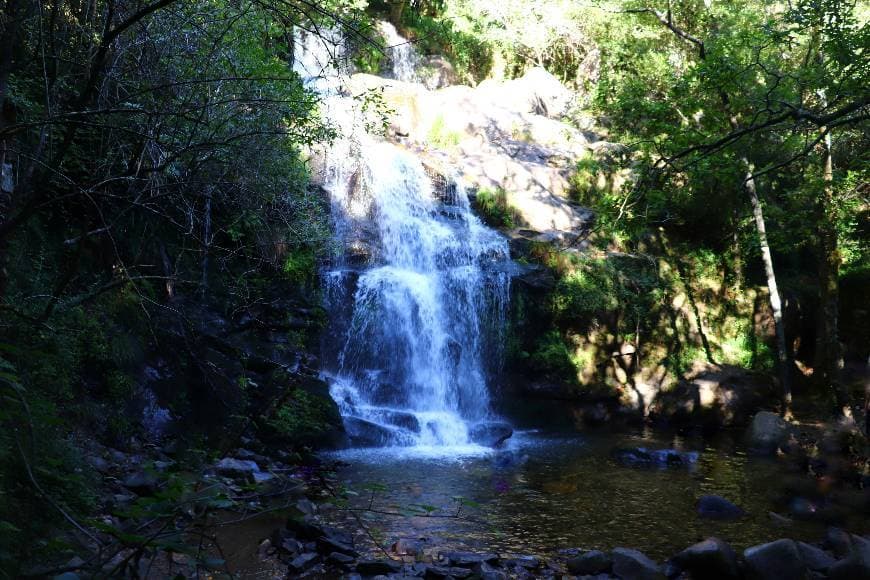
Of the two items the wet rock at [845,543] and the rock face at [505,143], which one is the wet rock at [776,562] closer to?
the wet rock at [845,543]

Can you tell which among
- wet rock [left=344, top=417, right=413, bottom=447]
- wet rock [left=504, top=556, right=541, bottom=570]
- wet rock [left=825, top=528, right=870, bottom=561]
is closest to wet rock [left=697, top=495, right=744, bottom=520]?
wet rock [left=825, top=528, right=870, bottom=561]

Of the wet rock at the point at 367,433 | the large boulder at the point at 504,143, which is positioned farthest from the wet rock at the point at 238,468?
the large boulder at the point at 504,143

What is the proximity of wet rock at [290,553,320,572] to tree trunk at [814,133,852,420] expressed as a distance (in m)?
10.3

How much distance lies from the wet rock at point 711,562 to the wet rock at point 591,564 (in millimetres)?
655

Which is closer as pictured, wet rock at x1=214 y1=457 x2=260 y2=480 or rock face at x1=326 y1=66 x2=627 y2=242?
wet rock at x1=214 y1=457 x2=260 y2=480

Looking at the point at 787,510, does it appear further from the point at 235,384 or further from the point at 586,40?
the point at 586,40

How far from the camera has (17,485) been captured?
254 centimetres

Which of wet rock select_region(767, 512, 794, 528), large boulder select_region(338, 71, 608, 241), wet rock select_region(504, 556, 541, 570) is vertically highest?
large boulder select_region(338, 71, 608, 241)

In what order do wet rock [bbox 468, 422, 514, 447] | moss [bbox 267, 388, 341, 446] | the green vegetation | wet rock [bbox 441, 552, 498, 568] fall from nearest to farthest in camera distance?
wet rock [bbox 441, 552, 498, 568], moss [bbox 267, 388, 341, 446], wet rock [bbox 468, 422, 514, 447], the green vegetation

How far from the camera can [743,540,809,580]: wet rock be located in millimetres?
5285

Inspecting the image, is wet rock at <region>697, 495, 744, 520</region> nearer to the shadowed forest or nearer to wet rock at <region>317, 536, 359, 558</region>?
the shadowed forest

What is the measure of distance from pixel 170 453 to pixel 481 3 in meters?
19.6

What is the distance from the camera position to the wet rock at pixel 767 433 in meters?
11.1

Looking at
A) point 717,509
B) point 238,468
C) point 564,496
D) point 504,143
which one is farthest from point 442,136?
point 238,468
